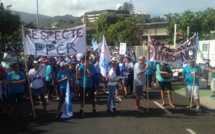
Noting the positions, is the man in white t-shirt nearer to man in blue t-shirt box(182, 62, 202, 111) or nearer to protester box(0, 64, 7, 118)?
protester box(0, 64, 7, 118)

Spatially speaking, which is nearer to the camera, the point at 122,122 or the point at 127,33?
the point at 122,122

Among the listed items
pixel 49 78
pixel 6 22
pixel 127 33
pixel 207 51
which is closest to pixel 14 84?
pixel 49 78

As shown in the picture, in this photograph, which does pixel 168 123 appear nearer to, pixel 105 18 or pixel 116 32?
pixel 116 32

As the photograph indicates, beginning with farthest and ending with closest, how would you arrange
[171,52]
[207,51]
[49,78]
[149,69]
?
[207,51], [149,69], [49,78], [171,52]

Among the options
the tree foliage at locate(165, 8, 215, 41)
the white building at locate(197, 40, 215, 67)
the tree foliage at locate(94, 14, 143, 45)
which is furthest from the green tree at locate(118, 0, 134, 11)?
the white building at locate(197, 40, 215, 67)

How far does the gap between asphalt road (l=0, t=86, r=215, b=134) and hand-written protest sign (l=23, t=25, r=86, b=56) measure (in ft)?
6.67

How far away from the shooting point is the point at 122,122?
319 inches

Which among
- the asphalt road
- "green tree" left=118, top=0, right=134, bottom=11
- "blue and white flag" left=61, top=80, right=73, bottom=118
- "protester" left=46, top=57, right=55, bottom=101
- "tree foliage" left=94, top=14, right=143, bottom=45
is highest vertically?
"green tree" left=118, top=0, right=134, bottom=11

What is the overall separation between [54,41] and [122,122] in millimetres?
3277

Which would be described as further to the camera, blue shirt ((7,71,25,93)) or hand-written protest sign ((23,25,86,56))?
hand-written protest sign ((23,25,86,56))

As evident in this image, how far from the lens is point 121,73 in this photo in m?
12.6

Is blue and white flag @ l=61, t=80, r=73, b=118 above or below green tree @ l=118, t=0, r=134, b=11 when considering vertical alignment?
below

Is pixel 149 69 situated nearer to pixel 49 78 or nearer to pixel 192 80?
pixel 192 80

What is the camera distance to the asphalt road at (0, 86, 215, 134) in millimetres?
7340
